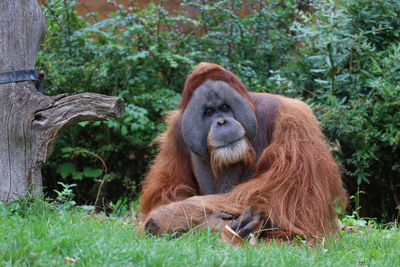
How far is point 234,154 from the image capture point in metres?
3.43

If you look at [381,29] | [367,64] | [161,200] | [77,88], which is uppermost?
[381,29]

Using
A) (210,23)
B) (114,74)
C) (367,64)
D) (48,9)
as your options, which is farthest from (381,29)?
(48,9)

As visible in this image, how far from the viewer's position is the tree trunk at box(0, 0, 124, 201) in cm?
338

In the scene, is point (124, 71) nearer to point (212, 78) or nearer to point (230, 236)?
point (212, 78)

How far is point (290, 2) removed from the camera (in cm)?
696

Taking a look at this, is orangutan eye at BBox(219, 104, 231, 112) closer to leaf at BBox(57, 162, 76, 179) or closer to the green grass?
the green grass

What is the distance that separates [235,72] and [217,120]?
9.77ft

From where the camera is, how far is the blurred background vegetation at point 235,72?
5289mm

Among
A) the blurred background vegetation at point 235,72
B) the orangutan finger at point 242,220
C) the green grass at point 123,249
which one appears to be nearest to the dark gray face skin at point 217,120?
the orangutan finger at point 242,220

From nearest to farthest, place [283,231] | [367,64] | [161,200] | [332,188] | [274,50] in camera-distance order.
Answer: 1. [283,231]
2. [332,188]
3. [161,200]
4. [367,64]
5. [274,50]

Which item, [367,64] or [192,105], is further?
[367,64]

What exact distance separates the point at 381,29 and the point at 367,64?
385 mm

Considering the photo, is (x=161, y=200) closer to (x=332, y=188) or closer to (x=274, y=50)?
(x=332, y=188)

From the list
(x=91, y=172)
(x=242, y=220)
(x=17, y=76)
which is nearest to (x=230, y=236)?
(x=242, y=220)
